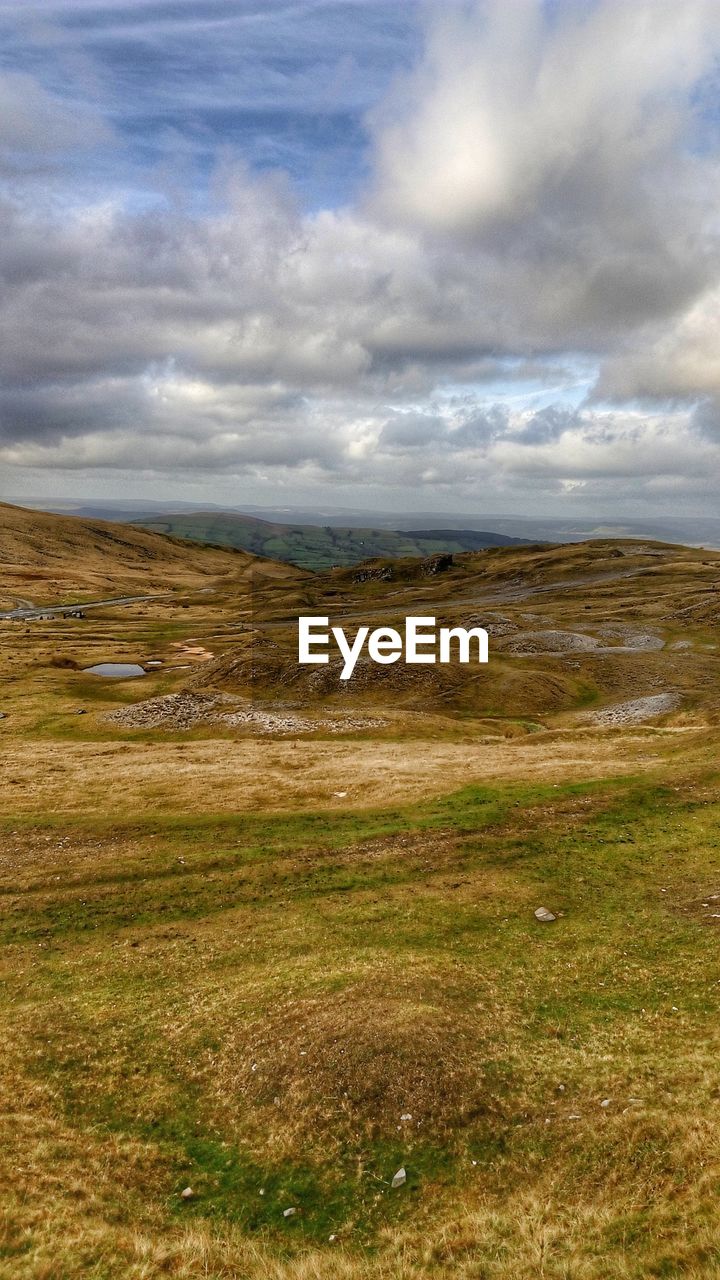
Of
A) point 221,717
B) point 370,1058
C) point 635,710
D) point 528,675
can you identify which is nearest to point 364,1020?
point 370,1058

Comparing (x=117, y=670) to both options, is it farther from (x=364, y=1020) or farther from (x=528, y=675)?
(x=364, y=1020)

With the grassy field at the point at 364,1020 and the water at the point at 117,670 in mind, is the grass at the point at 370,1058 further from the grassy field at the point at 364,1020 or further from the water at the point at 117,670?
the water at the point at 117,670

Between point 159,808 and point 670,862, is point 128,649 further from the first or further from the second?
point 670,862

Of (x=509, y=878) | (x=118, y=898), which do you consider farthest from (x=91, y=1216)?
(x=509, y=878)

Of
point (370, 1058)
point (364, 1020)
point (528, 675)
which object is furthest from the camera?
A: point (528, 675)

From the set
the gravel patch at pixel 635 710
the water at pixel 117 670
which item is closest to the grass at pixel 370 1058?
the gravel patch at pixel 635 710

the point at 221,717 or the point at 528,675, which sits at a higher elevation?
the point at 528,675

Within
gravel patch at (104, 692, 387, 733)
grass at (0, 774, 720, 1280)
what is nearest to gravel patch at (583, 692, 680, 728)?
gravel patch at (104, 692, 387, 733)

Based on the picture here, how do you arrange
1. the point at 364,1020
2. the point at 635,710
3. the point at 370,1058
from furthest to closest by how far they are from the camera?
the point at 635,710 → the point at 364,1020 → the point at 370,1058
